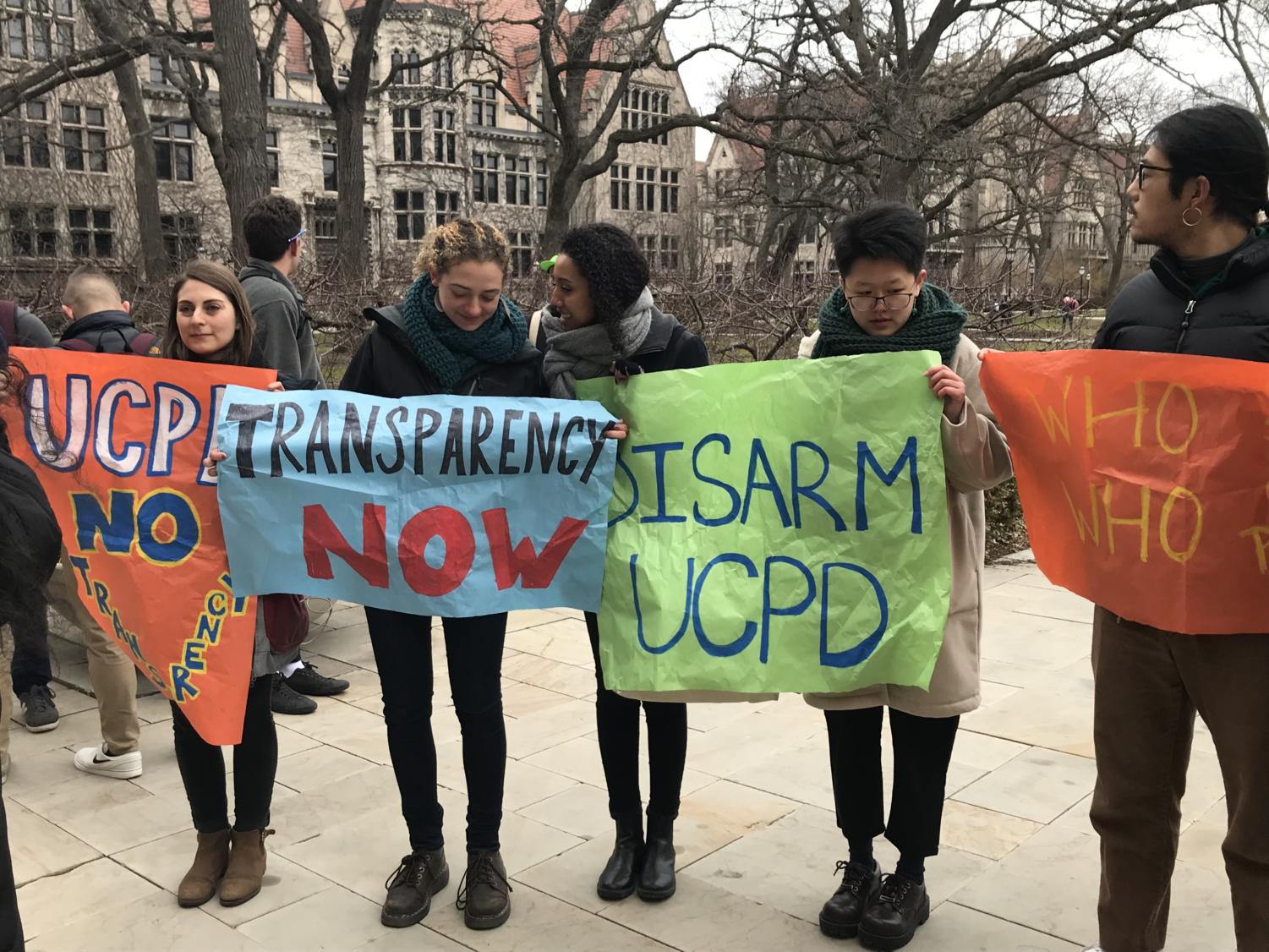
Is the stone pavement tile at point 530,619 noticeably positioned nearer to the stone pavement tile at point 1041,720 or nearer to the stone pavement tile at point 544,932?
the stone pavement tile at point 1041,720

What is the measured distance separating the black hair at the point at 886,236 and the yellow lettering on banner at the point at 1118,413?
522mm

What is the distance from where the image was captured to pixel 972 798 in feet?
13.9

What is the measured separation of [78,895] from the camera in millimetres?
3568

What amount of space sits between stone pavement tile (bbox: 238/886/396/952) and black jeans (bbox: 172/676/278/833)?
29 centimetres

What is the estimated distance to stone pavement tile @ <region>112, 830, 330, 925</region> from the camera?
345 centimetres

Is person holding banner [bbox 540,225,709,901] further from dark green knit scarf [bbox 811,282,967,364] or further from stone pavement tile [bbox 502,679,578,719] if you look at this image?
stone pavement tile [bbox 502,679,578,719]

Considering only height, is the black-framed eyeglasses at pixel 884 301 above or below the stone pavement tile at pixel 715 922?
above

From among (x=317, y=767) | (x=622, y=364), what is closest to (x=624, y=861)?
(x=622, y=364)

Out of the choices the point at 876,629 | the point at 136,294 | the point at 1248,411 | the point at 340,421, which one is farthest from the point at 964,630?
the point at 136,294

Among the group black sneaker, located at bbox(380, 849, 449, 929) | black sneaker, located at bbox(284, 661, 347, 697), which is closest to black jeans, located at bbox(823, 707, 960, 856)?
black sneaker, located at bbox(380, 849, 449, 929)

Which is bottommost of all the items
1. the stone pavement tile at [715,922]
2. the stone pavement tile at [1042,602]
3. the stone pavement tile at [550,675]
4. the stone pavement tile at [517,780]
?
the stone pavement tile at [550,675]

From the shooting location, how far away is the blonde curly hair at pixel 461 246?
3197 mm

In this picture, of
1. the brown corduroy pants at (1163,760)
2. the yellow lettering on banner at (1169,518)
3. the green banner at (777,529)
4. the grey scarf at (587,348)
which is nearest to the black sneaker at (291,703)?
the green banner at (777,529)

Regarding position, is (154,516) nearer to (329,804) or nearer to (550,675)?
(329,804)
